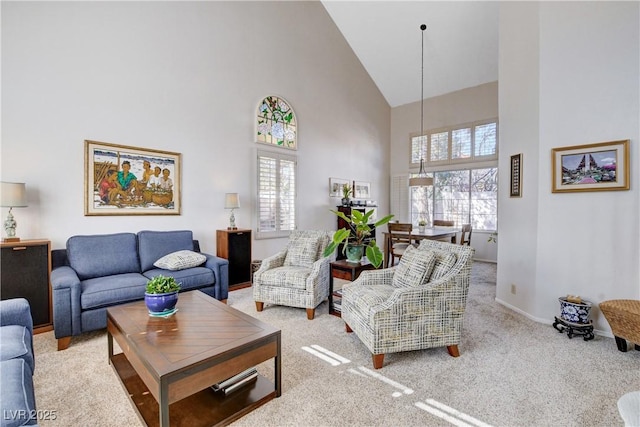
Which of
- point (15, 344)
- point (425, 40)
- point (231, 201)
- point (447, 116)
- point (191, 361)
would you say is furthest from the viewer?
point (447, 116)

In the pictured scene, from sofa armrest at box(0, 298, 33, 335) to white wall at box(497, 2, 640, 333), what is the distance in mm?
4593

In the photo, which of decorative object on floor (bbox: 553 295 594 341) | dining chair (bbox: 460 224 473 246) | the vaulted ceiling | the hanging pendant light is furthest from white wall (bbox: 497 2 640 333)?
the vaulted ceiling

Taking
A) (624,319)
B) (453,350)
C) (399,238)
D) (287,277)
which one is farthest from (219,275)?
(624,319)

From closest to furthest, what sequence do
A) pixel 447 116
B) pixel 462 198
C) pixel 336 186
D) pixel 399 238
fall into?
pixel 399 238 < pixel 336 186 < pixel 462 198 < pixel 447 116

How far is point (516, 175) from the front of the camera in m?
3.68

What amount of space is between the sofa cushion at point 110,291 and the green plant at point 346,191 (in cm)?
439

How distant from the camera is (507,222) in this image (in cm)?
385

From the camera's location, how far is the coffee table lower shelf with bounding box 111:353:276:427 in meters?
1.71

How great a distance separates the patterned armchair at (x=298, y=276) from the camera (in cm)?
335

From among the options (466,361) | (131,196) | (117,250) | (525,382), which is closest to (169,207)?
(131,196)

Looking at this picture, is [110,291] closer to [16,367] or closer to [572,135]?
[16,367]

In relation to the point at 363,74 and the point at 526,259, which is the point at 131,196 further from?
the point at 363,74

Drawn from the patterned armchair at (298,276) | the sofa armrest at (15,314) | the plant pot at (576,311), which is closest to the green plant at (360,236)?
the patterned armchair at (298,276)

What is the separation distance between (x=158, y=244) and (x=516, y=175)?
14.7ft
